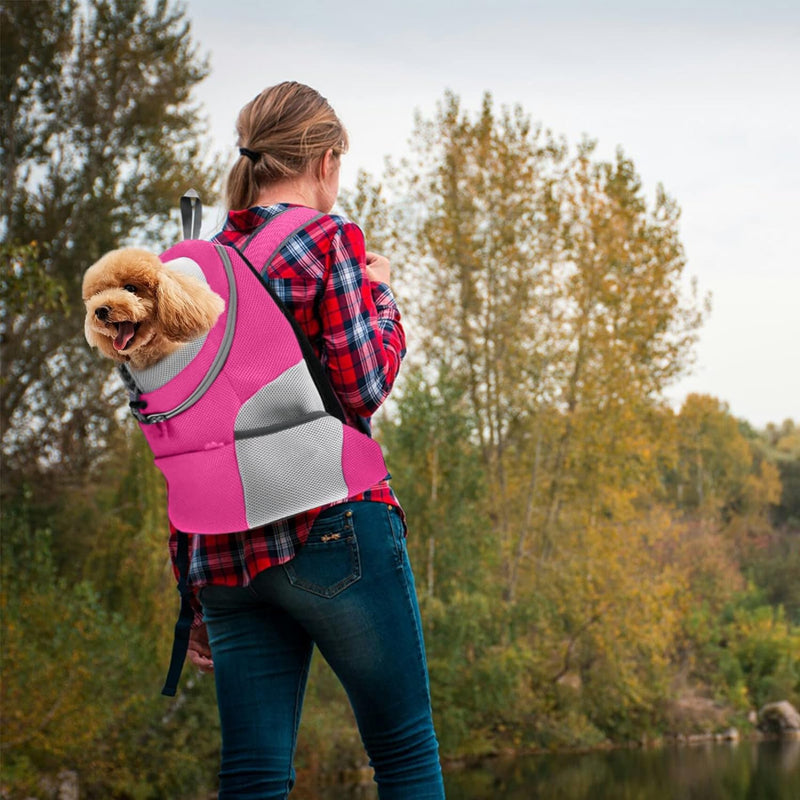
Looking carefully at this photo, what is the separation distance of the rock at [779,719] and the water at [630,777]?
298 cm

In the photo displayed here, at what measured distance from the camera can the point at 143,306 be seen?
139 cm

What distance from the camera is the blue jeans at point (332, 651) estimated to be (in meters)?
1.40

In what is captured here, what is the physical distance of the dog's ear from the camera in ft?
4.53

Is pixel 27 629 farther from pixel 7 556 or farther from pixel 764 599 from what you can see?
pixel 764 599

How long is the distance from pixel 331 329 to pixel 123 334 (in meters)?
0.28

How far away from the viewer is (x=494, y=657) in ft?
43.4

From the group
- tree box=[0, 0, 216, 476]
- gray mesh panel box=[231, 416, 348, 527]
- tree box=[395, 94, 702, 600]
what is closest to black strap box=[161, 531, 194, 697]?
gray mesh panel box=[231, 416, 348, 527]

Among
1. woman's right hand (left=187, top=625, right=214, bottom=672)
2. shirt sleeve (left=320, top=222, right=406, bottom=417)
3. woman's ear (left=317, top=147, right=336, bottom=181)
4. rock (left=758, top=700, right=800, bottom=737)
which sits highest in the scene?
woman's ear (left=317, top=147, right=336, bottom=181)

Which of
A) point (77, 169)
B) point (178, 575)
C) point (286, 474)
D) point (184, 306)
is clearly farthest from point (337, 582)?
point (77, 169)

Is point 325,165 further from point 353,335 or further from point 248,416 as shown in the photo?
point 248,416

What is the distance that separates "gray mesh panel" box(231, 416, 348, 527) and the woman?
1.0 inches

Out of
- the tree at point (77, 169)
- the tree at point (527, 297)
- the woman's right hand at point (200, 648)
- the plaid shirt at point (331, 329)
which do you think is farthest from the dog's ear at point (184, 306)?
the tree at point (527, 297)

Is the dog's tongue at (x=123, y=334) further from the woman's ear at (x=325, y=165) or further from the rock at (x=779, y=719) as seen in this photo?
the rock at (x=779, y=719)

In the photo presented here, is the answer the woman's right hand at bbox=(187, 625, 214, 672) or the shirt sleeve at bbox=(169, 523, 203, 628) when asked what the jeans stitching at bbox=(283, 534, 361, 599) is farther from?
the woman's right hand at bbox=(187, 625, 214, 672)
